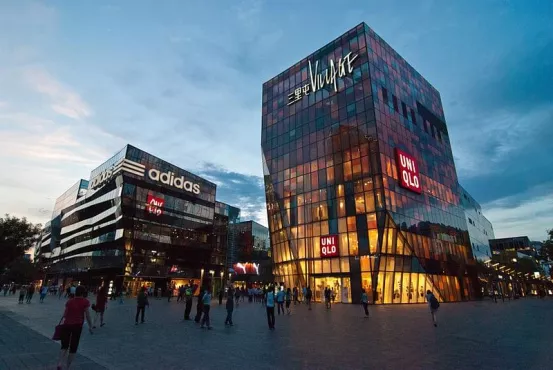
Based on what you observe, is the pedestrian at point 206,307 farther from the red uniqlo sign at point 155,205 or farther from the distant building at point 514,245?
the distant building at point 514,245

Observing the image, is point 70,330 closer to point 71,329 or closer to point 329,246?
point 71,329

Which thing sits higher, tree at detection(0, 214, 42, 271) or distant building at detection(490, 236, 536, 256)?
distant building at detection(490, 236, 536, 256)

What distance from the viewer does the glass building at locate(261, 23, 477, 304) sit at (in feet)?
123

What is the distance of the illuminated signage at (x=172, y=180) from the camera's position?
218 ft

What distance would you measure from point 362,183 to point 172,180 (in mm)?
45969

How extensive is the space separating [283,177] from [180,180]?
3266 centimetres

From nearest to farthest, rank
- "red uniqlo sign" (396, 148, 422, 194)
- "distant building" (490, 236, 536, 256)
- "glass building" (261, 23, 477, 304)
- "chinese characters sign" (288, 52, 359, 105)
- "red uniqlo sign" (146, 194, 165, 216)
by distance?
"glass building" (261, 23, 477, 304)
"red uniqlo sign" (396, 148, 422, 194)
"chinese characters sign" (288, 52, 359, 105)
"red uniqlo sign" (146, 194, 165, 216)
"distant building" (490, 236, 536, 256)

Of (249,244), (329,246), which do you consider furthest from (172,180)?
(329,246)

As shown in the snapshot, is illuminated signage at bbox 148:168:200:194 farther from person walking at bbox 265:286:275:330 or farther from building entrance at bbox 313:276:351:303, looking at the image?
person walking at bbox 265:286:275:330

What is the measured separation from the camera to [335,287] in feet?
128

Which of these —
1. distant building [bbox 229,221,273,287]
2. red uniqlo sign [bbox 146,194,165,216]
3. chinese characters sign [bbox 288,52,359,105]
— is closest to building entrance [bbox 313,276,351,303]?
chinese characters sign [bbox 288,52,359,105]

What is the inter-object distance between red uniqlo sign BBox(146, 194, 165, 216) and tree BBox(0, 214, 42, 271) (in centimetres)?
3171

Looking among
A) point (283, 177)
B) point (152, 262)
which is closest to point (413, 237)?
point (283, 177)

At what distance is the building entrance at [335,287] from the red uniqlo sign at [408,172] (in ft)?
47.4
